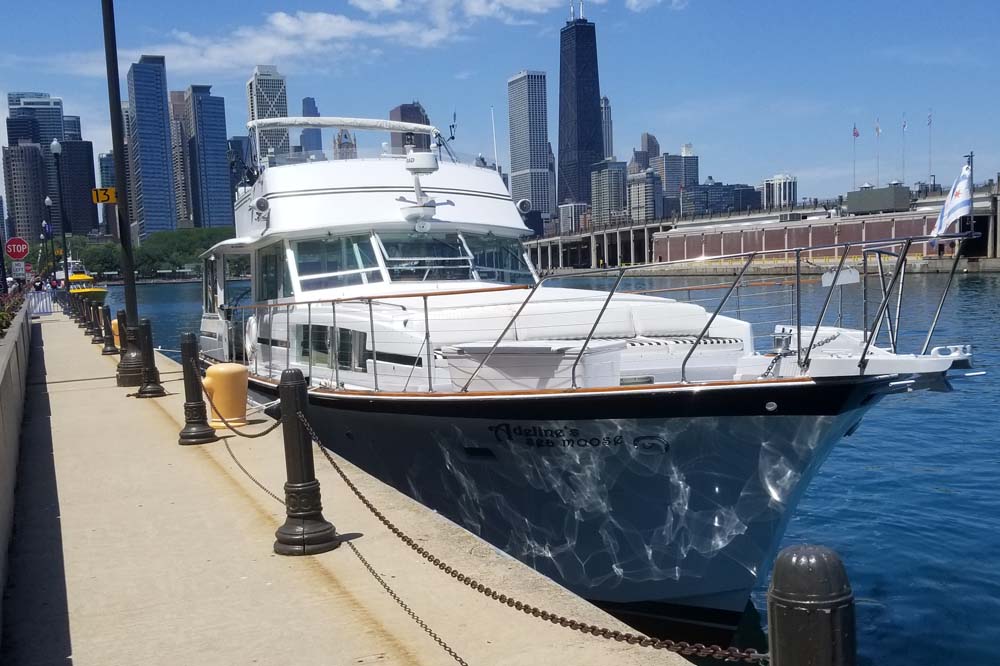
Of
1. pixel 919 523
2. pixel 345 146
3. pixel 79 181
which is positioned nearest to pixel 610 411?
pixel 919 523

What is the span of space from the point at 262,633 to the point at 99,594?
1.25 meters

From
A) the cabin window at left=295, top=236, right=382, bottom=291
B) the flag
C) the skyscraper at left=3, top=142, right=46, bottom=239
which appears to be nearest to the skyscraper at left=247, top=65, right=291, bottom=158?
the cabin window at left=295, top=236, right=382, bottom=291

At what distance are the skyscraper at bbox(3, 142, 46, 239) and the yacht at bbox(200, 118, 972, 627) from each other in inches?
5328

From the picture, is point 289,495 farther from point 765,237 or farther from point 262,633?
point 765,237

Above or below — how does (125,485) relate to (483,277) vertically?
below

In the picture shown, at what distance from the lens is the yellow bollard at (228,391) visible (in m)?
Result: 9.31

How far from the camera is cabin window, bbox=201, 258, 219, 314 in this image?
13484 millimetres

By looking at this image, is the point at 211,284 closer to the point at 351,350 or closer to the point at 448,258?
the point at 448,258

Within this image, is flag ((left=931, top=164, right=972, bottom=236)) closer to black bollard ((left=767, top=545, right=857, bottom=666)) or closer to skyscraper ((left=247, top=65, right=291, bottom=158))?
black bollard ((left=767, top=545, right=857, bottom=666))

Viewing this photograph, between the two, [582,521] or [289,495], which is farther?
[582,521]

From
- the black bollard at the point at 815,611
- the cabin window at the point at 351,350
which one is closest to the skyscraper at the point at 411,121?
the cabin window at the point at 351,350

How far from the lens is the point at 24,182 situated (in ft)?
467

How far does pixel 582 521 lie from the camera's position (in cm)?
688

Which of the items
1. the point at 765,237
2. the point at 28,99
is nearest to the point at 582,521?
the point at 765,237
